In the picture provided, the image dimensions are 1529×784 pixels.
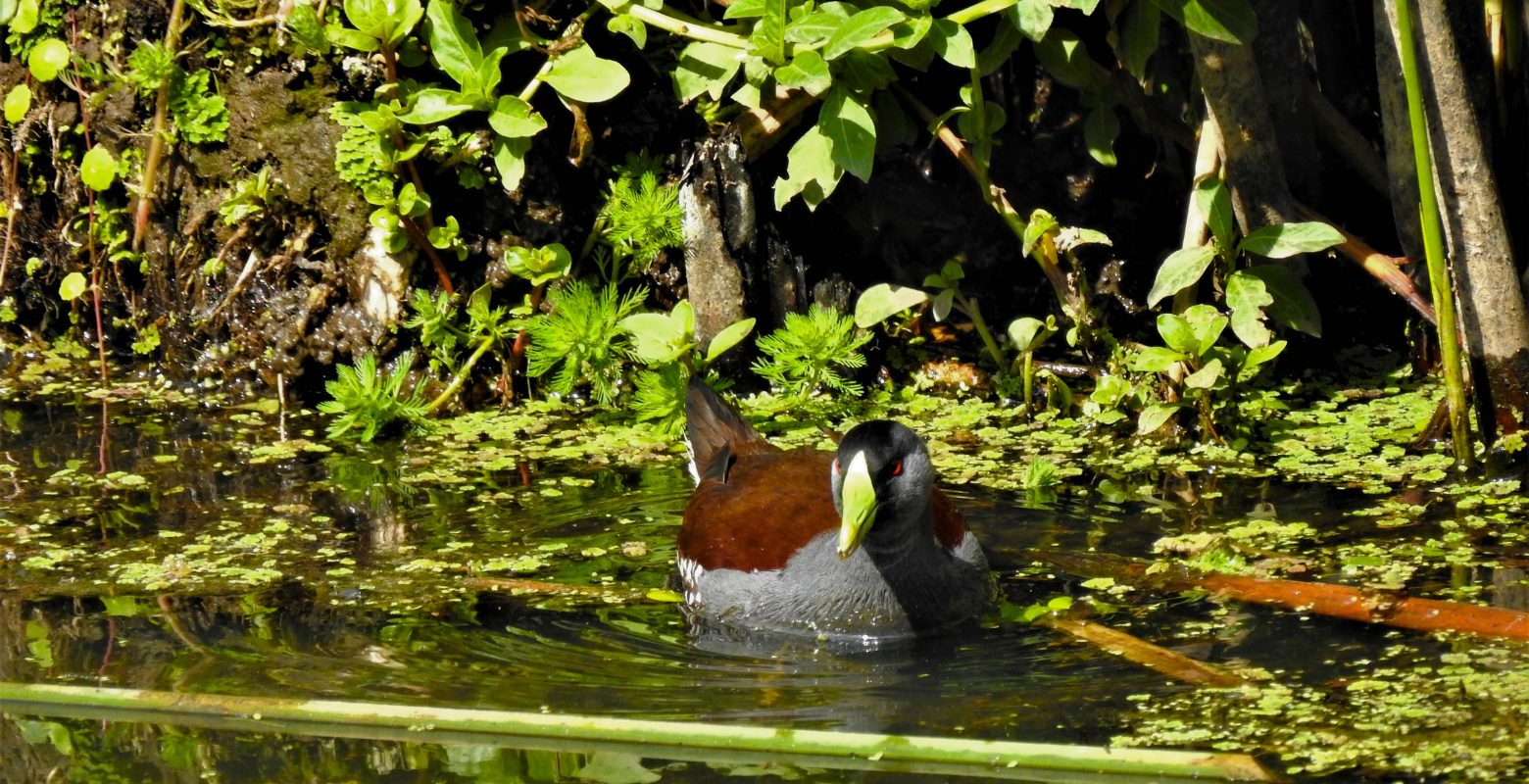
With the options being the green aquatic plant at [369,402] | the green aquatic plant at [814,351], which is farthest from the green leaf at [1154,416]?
the green aquatic plant at [369,402]

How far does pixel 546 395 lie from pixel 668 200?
846 millimetres

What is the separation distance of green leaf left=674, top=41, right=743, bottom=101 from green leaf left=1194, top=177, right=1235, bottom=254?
5.06ft

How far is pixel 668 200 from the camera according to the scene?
17.7 ft

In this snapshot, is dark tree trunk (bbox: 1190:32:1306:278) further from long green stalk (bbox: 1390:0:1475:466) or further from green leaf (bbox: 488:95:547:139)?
green leaf (bbox: 488:95:547:139)

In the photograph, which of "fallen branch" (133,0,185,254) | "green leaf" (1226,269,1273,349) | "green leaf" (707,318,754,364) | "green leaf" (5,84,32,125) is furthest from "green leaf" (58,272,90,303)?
"green leaf" (1226,269,1273,349)

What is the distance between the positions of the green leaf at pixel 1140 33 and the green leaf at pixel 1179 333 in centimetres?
81

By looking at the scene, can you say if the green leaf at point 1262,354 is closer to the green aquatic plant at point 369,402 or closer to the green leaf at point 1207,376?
the green leaf at point 1207,376

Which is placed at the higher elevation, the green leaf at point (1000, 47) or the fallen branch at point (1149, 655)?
the green leaf at point (1000, 47)

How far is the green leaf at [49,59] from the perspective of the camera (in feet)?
18.9

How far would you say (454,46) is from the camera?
5.00 meters

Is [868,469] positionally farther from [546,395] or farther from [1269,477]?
[546,395]

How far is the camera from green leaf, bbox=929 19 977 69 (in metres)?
4.49

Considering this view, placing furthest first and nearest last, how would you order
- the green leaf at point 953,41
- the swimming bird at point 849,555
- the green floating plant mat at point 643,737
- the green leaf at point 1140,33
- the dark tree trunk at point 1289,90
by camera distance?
the dark tree trunk at point 1289,90, the green leaf at point 1140,33, the green leaf at point 953,41, the swimming bird at point 849,555, the green floating plant mat at point 643,737

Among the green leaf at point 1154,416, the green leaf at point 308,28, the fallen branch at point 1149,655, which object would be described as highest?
the green leaf at point 308,28
